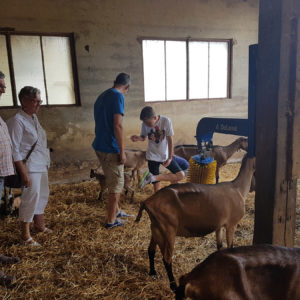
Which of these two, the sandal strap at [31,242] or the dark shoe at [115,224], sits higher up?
the sandal strap at [31,242]

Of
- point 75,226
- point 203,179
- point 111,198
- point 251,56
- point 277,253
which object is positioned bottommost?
point 75,226

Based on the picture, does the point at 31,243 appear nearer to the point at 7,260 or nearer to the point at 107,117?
the point at 7,260

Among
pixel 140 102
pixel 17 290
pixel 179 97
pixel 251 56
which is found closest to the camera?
pixel 251 56

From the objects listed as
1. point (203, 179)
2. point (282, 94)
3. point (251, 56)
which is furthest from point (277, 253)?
point (203, 179)

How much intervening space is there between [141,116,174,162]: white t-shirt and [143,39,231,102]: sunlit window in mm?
3089

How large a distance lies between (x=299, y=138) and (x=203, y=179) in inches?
90.6

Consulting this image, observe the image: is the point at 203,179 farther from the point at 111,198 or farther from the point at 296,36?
the point at 296,36

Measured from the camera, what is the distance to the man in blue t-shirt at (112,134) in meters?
4.04

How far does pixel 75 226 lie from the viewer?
15.0 feet

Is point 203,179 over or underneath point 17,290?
over

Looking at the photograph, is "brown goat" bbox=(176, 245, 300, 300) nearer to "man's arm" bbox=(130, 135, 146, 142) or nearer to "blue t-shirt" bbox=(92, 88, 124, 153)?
"blue t-shirt" bbox=(92, 88, 124, 153)

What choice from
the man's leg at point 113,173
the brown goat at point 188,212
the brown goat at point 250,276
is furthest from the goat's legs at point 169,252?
the man's leg at point 113,173

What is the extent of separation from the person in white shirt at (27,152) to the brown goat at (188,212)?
1.52 metres

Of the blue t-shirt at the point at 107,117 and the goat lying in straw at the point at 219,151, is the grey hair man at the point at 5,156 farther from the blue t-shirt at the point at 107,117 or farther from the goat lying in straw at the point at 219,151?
the goat lying in straw at the point at 219,151
